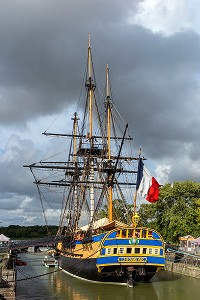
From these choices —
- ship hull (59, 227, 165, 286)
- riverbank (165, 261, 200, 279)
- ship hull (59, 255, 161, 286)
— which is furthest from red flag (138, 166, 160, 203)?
riverbank (165, 261, 200, 279)

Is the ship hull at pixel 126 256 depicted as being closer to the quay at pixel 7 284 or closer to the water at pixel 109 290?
the water at pixel 109 290

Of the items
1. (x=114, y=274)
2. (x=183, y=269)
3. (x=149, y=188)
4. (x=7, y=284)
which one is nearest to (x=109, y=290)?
(x=114, y=274)

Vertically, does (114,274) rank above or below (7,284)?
below

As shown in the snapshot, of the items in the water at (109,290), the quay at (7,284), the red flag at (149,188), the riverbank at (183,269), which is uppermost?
the red flag at (149,188)

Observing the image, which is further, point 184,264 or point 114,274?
point 184,264

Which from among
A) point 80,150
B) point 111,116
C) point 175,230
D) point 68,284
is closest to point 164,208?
point 175,230

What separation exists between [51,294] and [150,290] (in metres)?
8.09

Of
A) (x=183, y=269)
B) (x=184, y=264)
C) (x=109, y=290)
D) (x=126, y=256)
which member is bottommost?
(x=109, y=290)

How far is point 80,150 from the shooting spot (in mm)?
63000

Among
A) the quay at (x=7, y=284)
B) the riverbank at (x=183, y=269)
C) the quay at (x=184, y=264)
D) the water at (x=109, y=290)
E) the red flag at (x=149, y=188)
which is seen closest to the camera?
the quay at (x=7, y=284)

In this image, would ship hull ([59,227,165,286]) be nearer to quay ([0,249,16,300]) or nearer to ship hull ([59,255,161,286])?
ship hull ([59,255,161,286])

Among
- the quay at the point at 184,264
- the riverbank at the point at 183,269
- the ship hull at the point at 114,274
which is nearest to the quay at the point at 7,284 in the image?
the ship hull at the point at 114,274

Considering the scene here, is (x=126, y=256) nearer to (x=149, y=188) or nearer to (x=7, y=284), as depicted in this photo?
(x=149, y=188)

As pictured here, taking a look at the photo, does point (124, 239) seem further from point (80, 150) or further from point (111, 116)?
point (80, 150)
